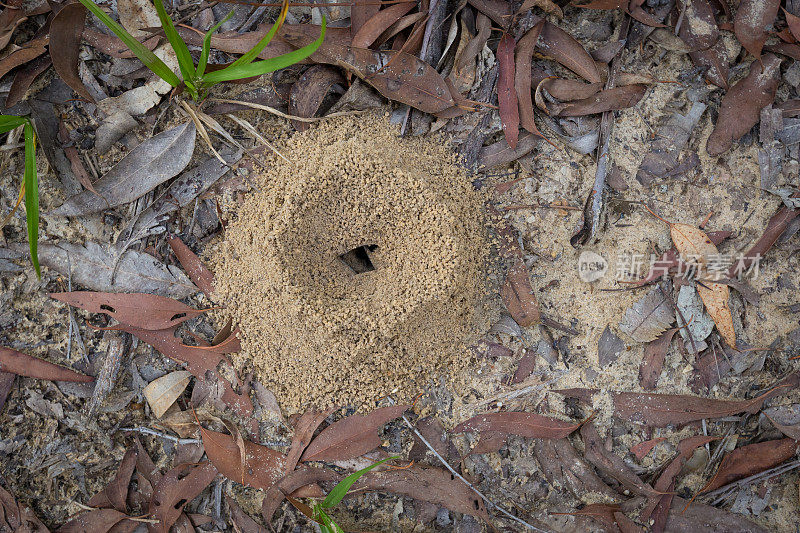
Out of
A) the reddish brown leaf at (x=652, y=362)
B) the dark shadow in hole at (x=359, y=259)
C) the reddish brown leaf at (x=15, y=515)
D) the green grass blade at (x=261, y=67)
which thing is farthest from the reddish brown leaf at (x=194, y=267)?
the reddish brown leaf at (x=652, y=362)

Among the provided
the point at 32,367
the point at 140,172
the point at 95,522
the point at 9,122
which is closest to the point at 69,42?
the point at 9,122

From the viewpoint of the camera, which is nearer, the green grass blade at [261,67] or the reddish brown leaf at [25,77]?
the green grass blade at [261,67]

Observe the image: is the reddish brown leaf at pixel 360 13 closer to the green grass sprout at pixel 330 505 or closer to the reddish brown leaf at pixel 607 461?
the green grass sprout at pixel 330 505

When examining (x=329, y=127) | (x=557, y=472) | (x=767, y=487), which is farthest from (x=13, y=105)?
(x=767, y=487)

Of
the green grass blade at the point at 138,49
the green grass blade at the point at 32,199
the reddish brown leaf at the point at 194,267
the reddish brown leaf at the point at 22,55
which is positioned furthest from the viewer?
the reddish brown leaf at the point at 194,267

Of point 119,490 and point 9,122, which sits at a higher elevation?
point 9,122

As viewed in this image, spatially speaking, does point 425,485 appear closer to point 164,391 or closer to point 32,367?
point 164,391
